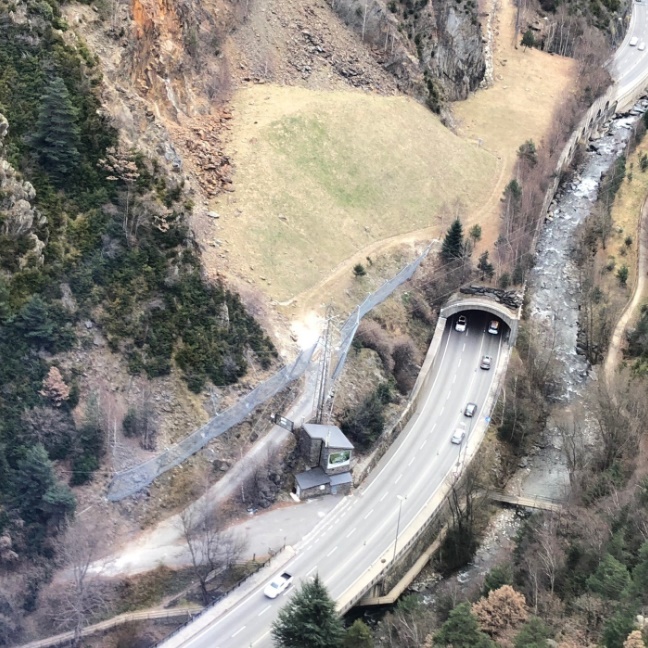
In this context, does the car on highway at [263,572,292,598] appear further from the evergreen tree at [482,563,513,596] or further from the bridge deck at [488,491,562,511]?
the bridge deck at [488,491,562,511]

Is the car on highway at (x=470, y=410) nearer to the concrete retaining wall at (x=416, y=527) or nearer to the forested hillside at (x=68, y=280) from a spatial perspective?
the concrete retaining wall at (x=416, y=527)

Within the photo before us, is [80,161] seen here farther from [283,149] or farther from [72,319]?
[283,149]

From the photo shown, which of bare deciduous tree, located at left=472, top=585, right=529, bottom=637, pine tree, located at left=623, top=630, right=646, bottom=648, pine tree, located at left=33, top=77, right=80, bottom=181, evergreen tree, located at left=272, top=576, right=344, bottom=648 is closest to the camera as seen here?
pine tree, located at left=623, top=630, right=646, bottom=648

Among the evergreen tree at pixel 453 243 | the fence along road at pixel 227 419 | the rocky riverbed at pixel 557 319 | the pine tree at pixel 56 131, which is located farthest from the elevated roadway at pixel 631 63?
the pine tree at pixel 56 131

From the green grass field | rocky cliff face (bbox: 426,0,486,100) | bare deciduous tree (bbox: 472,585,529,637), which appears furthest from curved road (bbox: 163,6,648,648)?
rocky cliff face (bbox: 426,0,486,100)

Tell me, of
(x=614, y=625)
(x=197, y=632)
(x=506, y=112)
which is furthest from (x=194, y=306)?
(x=506, y=112)

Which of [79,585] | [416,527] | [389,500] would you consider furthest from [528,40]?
[79,585]
